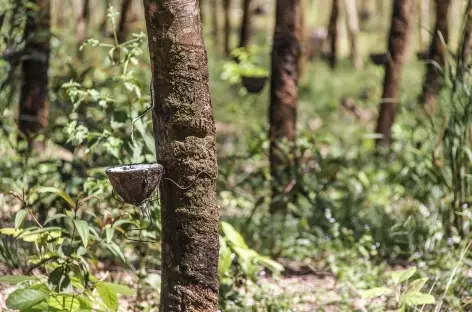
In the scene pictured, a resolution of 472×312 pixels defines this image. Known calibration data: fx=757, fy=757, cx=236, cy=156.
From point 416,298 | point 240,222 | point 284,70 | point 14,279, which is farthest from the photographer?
point 284,70

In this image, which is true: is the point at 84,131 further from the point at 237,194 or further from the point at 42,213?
the point at 237,194

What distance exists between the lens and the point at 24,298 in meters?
2.85

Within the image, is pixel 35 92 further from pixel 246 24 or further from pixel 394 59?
pixel 246 24

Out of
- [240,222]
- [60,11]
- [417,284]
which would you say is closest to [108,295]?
[417,284]

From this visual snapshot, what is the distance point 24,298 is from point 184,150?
82 cm

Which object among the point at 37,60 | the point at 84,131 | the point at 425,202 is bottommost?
the point at 425,202

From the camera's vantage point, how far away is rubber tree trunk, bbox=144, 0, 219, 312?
2.85m

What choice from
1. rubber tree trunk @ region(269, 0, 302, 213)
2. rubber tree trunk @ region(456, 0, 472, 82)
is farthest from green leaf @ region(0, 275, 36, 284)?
rubber tree trunk @ region(269, 0, 302, 213)

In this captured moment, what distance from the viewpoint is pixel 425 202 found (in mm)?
5367

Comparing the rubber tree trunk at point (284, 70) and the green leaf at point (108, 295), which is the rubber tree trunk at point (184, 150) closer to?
the green leaf at point (108, 295)

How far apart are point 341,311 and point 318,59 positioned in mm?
16009

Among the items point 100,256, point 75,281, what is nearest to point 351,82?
point 100,256

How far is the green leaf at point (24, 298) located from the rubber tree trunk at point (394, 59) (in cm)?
531

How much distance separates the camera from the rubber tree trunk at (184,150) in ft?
9.34
